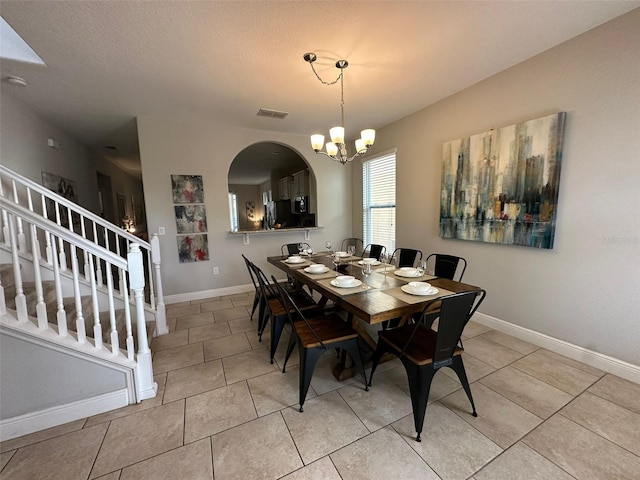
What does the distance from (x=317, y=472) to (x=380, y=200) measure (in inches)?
152

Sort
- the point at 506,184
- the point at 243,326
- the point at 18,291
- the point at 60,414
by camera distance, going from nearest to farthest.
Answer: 1. the point at 18,291
2. the point at 60,414
3. the point at 506,184
4. the point at 243,326

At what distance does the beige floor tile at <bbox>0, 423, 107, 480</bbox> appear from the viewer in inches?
54.0

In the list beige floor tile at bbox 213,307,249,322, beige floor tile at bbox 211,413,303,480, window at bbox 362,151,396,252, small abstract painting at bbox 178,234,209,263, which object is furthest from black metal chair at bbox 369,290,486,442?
small abstract painting at bbox 178,234,209,263

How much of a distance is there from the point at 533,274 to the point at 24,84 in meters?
5.55

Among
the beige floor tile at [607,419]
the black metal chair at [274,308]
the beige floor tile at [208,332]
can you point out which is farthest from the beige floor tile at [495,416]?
the beige floor tile at [208,332]

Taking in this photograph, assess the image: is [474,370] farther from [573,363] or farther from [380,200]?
[380,200]

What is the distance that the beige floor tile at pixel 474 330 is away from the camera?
2818 mm

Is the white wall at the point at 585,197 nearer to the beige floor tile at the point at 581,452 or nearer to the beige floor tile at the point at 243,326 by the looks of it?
the beige floor tile at the point at 581,452

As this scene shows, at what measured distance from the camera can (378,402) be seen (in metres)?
1.86

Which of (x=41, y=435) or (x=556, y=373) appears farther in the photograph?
(x=556, y=373)

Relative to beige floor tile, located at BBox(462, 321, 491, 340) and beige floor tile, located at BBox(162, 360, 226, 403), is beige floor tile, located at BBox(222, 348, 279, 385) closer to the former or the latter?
beige floor tile, located at BBox(162, 360, 226, 403)

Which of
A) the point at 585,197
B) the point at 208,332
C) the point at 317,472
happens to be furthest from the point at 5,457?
the point at 585,197

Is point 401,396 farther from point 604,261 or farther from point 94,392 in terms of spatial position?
point 94,392

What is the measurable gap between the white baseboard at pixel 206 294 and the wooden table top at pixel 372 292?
1.92 metres
